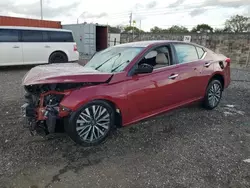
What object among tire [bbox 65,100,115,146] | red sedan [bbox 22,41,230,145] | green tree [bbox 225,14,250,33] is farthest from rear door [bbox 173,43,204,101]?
green tree [bbox 225,14,250,33]

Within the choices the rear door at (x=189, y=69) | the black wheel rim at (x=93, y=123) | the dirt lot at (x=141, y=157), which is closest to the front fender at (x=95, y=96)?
the black wheel rim at (x=93, y=123)

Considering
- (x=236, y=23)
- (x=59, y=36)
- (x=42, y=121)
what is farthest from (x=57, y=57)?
(x=236, y=23)

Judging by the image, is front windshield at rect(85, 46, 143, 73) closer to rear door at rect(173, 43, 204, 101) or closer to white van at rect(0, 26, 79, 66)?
rear door at rect(173, 43, 204, 101)

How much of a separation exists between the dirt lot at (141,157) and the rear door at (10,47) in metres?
5.35

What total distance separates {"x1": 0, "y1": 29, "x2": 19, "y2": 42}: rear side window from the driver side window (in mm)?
7039

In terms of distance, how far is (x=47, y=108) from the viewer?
279 cm

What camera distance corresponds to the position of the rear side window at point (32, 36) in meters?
8.70

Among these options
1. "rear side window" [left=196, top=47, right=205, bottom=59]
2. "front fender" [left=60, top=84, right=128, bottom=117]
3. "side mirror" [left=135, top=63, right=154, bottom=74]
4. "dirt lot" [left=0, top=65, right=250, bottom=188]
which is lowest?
"dirt lot" [left=0, top=65, right=250, bottom=188]

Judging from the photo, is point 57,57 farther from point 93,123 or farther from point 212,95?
point 93,123

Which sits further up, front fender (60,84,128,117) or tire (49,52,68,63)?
tire (49,52,68,63)

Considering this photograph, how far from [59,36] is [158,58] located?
715cm

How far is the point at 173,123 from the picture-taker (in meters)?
3.82

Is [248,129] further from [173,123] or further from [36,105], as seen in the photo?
[36,105]

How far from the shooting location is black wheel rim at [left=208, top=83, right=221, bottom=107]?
4418 mm
